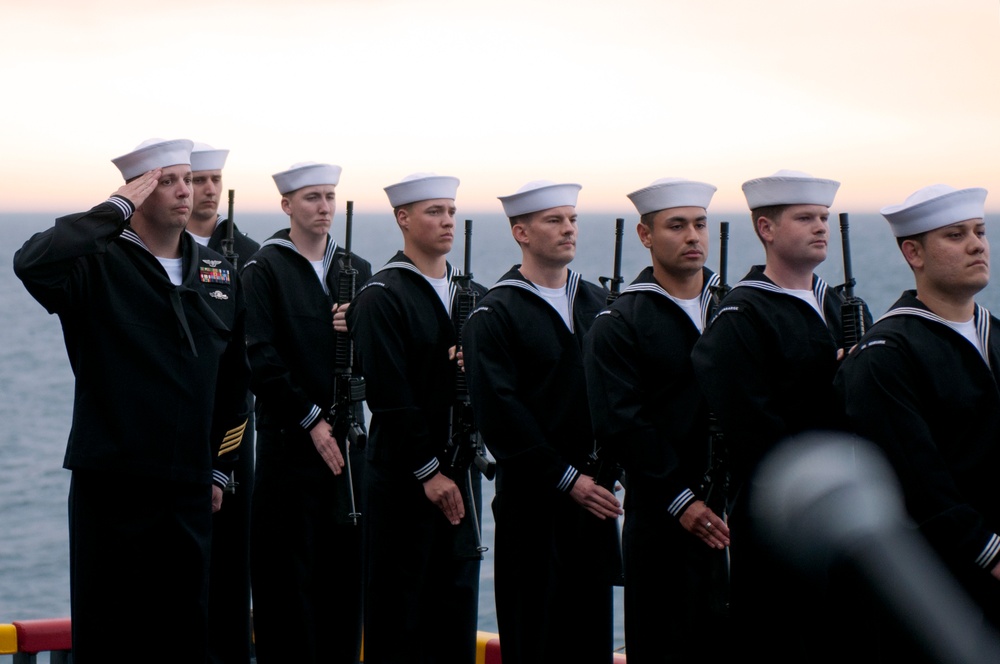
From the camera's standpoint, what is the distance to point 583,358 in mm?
5820

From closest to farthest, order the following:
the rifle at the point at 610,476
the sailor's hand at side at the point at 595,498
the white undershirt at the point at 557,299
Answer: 1. the sailor's hand at side at the point at 595,498
2. the rifle at the point at 610,476
3. the white undershirt at the point at 557,299

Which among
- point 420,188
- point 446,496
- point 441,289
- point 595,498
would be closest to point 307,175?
point 420,188

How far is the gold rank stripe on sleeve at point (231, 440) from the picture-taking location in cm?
553

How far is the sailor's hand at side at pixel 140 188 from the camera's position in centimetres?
501

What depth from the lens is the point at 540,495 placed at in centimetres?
593

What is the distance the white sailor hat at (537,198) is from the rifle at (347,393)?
945mm

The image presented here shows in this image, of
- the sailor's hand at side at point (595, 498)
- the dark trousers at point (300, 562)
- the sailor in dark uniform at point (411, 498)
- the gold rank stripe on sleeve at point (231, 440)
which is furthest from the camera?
the dark trousers at point (300, 562)

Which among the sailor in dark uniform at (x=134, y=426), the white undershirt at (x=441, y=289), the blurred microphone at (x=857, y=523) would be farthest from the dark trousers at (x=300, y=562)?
the blurred microphone at (x=857, y=523)

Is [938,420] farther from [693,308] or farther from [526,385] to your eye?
[526,385]

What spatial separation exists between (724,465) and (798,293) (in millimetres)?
681

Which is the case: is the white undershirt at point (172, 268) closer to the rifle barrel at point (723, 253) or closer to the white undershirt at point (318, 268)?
the white undershirt at point (318, 268)

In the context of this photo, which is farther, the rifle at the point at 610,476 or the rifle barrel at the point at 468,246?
the rifle barrel at the point at 468,246

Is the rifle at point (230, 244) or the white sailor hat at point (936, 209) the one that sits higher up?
the white sailor hat at point (936, 209)

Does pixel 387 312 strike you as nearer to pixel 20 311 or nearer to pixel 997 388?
pixel 997 388
